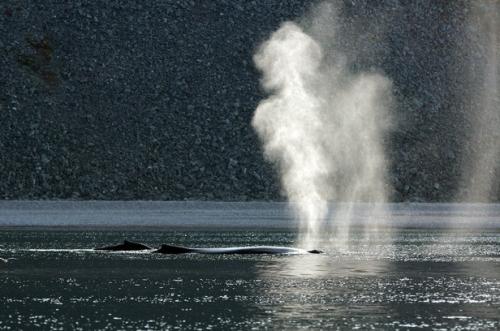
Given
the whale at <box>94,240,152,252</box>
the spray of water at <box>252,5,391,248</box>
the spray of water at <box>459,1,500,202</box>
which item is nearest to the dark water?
the whale at <box>94,240,152,252</box>

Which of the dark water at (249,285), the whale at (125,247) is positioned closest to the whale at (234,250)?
the whale at (125,247)

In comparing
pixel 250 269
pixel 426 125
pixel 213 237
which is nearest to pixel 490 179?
pixel 426 125

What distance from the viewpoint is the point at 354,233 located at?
5347cm

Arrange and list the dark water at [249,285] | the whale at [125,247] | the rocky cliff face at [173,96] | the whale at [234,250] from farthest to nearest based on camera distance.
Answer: the rocky cliff face at [173,96] < the whale at [125,247] < the whale at [234,250] < the dark water at [249,285]

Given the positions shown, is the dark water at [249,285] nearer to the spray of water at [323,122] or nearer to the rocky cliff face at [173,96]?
the rocky cliff face at [173,96]

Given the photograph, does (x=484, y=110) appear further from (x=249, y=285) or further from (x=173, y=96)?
(x=249, y=285)

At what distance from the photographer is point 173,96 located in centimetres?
9756

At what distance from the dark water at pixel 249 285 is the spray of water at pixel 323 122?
45966mm

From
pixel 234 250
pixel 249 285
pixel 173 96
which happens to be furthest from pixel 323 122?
pixel 249 285

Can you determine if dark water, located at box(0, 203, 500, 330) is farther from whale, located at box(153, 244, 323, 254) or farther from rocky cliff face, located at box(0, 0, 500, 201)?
rocky cliff face, located at box(0, 0, 500, 201)

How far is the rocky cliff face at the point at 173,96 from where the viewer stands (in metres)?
90.1

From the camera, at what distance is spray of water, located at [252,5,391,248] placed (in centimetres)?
9419

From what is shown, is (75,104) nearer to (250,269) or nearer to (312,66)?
(312,66)

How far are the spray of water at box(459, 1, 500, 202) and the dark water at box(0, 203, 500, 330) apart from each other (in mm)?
50878
